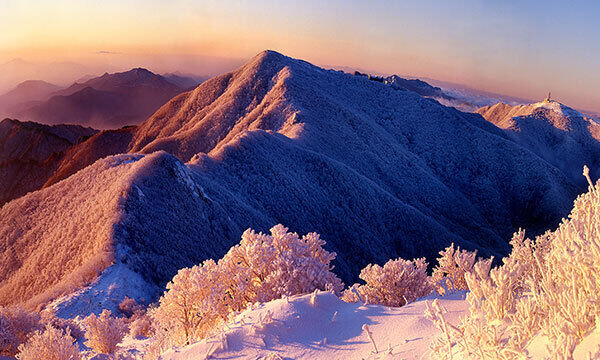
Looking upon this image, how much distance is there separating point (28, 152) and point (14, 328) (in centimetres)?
16287

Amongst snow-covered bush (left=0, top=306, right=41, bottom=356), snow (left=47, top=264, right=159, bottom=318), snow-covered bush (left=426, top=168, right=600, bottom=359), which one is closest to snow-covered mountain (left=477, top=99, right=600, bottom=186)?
snow (left=47, top=264, right=159, bottom=318)

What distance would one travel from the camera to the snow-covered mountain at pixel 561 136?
324 feet

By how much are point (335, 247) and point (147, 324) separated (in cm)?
2271

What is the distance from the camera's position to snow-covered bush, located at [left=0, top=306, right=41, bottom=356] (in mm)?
12328

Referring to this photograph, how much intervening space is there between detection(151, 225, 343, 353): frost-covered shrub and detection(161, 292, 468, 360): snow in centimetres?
223

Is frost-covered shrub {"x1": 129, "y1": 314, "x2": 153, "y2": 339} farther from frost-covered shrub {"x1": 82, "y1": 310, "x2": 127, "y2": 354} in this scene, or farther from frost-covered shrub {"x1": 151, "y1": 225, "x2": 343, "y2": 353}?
frost-covered shrub {"x1": 151, "y1": 225, "x2": 343, "y2": 353}

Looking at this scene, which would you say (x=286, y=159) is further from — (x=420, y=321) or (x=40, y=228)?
(x=420, y=321)

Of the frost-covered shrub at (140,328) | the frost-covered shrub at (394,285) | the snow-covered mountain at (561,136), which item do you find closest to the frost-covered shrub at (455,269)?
the frost-covered shrub at (394,285)

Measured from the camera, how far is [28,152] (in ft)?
470

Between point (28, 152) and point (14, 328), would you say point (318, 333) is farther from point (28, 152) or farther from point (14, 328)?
point (28, 152)

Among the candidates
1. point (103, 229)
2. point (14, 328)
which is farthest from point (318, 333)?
point (103, 229)

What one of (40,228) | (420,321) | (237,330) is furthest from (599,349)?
(40,228)

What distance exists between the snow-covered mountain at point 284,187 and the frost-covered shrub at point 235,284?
1165 cm

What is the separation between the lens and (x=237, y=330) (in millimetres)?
8188
